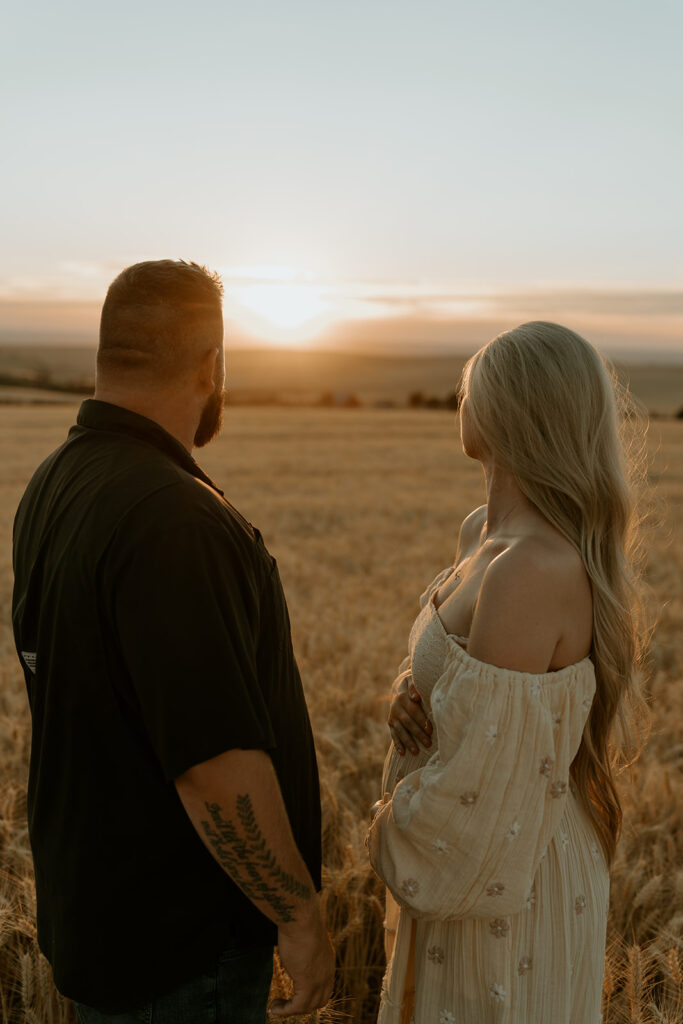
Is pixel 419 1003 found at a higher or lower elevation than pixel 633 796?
higher

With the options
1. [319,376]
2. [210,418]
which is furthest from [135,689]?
[319,376]

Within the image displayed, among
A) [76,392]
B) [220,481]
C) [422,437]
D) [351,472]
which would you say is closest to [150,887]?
[220,481]

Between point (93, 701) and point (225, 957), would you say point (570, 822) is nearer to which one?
point (225, 957)

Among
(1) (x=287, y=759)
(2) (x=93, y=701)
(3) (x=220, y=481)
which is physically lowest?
(3) (x=220, y=481)

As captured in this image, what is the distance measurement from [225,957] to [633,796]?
260 cm

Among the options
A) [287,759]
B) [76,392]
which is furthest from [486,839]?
[76,392]

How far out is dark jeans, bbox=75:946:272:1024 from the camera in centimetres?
178

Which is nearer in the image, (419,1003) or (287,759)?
(287,759)

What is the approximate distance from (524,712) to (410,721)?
0.47 m

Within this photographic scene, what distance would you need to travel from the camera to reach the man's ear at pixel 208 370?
1.86m

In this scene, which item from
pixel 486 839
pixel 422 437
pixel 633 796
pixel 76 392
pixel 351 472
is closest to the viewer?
pixel 486 839

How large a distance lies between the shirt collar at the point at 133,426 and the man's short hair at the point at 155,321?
10 centimetres

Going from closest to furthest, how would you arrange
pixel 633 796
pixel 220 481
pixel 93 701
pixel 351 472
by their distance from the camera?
pixel 93 701, pixel 633 796, pixel 220 481, pixel 351 472

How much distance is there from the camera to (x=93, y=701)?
5.47ft
